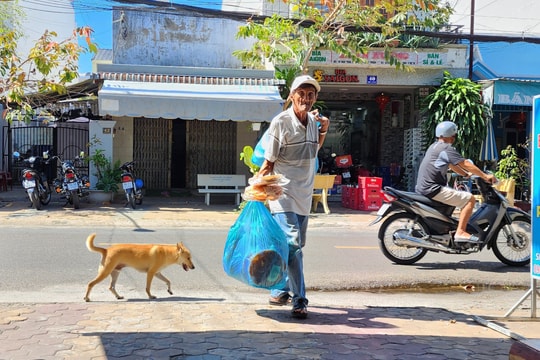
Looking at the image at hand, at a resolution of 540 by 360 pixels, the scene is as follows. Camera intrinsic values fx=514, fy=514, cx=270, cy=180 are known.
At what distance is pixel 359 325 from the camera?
4.31 m

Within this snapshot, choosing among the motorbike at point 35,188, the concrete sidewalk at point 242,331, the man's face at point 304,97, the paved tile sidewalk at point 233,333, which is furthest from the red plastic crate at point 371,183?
the man's face at point 304,97

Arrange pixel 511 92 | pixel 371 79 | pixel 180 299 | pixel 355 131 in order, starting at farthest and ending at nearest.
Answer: pixel 355 131, pixel 371 79, pixel 511 92, pixel 180 299

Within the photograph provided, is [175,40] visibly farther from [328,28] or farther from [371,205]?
[371,205]

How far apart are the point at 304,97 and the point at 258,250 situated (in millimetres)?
1351

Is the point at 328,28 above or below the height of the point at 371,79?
above

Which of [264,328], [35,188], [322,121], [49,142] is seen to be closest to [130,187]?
[35,188]

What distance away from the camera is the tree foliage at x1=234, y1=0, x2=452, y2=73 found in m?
11.0

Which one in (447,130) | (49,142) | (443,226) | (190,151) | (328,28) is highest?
(328,28)

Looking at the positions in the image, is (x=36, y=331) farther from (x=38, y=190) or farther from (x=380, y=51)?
(x=380, y=51)

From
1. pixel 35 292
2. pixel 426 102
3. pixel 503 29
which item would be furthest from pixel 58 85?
pixel 503 29

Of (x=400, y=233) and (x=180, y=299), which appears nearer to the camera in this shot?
(x=180, y=299)

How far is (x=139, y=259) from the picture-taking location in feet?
16.5

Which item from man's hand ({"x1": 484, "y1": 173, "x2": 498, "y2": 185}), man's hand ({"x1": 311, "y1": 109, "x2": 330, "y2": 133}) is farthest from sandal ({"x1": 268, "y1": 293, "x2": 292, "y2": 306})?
man's hand ({"x1": 484, "y1": 173, "x2": 498, "y2": 185})

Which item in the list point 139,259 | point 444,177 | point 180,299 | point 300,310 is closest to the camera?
point 300,310
